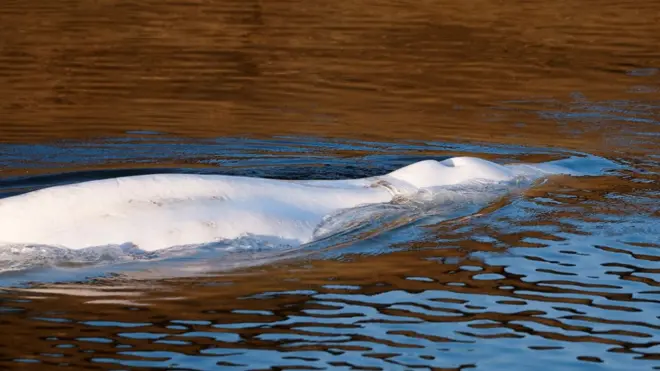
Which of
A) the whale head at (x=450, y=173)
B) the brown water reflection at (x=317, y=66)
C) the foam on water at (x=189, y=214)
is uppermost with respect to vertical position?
the brown water reflection at (x=317, y=66)

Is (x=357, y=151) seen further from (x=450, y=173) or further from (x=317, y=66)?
(x=317, y=66)

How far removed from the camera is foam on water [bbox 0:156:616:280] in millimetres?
9398

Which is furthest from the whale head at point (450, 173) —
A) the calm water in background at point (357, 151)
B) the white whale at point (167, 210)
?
the white whale at point (167, 210)

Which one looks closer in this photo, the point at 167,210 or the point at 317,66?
the point at 167,210

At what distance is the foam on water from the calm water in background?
0.26 metres

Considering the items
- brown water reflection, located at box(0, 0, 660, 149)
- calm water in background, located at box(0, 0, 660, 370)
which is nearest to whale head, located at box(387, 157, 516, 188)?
calm water in background, located at box(0, 0, 660, 370)

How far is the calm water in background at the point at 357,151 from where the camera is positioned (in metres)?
7.98

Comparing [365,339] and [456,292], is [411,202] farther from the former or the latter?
[365,339]

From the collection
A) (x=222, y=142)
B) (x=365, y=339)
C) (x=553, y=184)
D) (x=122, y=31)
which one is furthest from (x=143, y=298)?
(x=122, y=31)

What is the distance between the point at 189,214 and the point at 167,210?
170mm

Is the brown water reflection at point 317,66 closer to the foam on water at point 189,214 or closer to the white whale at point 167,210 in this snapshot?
the foam on water at point 189,214

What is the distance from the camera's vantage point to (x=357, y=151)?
1433 cm

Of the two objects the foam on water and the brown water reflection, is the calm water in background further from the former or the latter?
the foam on water

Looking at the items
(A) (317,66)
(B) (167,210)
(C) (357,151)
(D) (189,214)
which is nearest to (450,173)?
(C) (357,151)
